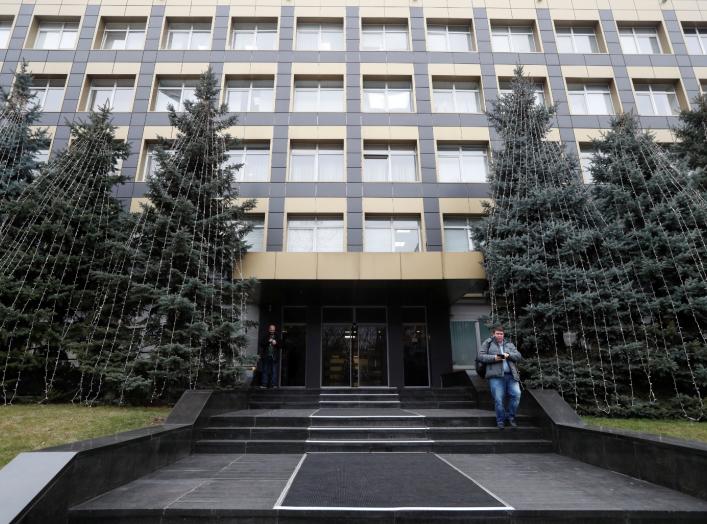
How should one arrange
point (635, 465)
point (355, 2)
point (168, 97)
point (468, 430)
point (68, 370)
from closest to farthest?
1. point (635, 465)
2. point (468, 430)
3. point (68, 370)
4. point (168, 97)
5. point (355, 2)

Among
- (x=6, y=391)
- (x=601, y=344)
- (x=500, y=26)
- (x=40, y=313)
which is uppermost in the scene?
(x=500, y=26)

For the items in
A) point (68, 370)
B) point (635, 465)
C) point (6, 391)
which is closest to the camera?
point (635, 465)

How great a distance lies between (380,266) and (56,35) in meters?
19.3

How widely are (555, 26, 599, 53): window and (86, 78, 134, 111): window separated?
20.0m

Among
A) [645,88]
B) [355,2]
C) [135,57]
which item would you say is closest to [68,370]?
[135,57]

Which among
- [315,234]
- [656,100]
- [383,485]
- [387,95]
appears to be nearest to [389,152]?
[387,95]

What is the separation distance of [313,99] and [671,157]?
13689mm

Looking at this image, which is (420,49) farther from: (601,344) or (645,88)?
(601,344)

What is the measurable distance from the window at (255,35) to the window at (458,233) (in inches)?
469

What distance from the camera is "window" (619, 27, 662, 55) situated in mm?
19141

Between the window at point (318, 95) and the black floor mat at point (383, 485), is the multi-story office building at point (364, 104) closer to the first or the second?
the window at point (318, 95)

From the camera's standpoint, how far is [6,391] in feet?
30.7

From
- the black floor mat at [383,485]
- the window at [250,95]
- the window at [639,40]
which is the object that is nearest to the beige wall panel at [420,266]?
the black floor mat at [383,485]

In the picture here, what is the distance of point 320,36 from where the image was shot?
64.0ft
